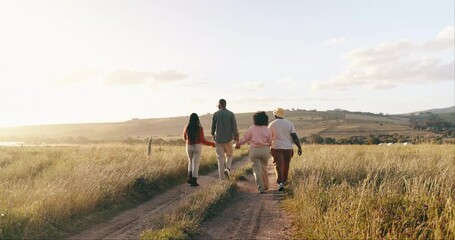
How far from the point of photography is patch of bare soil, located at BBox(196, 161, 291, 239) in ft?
21.8

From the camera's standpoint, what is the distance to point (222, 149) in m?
12.3

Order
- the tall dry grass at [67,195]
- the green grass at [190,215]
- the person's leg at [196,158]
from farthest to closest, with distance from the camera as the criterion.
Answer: the person's leg at [196,158], the tall dry grass at [67,195], the green grass at [190,215]

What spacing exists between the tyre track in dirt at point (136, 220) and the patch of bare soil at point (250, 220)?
41.5 inches

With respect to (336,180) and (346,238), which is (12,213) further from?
(336,180)

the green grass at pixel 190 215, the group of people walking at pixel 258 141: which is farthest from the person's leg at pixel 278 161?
the green grass at pixel 190 215

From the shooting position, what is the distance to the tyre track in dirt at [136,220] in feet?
21.4

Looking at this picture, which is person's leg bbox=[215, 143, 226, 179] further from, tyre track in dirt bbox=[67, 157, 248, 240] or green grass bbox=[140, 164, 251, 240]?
green grass bbox=[140, 164, 251, 240]

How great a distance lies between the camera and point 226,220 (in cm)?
755

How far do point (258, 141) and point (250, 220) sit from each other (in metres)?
3.48

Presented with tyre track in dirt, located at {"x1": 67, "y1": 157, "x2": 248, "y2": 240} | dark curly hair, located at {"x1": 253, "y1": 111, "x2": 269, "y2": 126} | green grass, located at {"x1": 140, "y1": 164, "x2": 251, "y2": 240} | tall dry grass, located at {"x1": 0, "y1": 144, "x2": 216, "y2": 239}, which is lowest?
tyre track in dirt, located at {"x1": 67, "y1": 157, "x2": 248, "y2": 240}

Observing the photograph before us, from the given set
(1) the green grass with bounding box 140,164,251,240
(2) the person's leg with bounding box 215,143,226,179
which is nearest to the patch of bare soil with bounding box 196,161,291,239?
(1) the green grass with bounding box 140,164,251,240

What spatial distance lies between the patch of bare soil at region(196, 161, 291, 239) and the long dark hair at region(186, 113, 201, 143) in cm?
269

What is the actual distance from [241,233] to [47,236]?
3231 millimetres

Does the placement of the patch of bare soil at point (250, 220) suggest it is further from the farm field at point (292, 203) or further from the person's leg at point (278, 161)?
the person's leg at point (278, 161)
